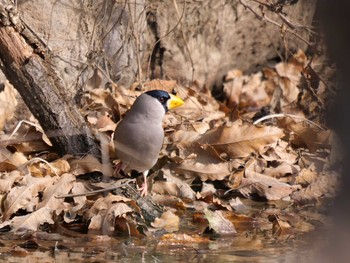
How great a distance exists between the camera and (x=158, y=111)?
5.34 m

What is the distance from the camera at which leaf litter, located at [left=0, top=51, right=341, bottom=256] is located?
170 inches

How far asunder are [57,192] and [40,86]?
2.39ft

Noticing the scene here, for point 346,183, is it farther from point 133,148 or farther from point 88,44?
point 88,44

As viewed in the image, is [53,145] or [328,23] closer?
[328,23]

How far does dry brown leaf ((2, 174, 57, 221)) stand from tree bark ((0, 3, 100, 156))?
385 mm

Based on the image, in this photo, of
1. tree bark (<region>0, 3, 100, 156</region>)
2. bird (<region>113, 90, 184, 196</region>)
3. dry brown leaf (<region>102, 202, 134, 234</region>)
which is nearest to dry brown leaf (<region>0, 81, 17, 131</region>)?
tree bark (<region>0, 3, 100, 156</region>)

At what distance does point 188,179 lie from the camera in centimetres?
534

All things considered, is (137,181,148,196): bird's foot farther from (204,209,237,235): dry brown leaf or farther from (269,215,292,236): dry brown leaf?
(269,215,292,236): dry brown leaf

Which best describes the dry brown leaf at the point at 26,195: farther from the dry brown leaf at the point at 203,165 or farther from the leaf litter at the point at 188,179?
the dry brown leaf at the point at 203,165

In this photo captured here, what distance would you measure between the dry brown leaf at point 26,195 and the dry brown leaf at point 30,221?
101 millimetres

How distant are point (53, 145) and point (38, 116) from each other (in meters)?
0.28

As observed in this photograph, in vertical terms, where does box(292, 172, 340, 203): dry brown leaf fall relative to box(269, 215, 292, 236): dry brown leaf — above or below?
above

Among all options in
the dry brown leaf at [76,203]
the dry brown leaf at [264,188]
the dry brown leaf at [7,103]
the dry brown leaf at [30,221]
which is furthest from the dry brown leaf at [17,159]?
the dry brown leaf at [264,188]

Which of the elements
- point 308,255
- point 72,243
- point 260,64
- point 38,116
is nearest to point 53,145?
point 38,116
